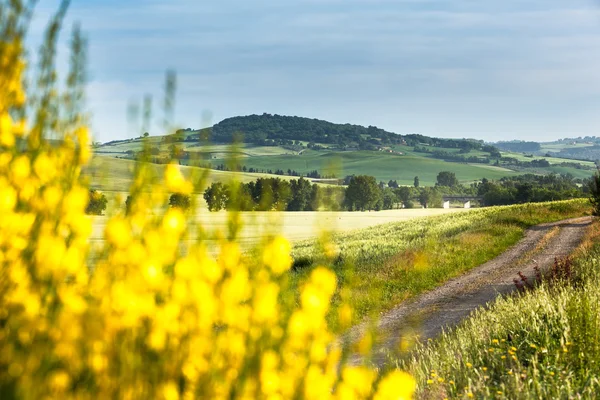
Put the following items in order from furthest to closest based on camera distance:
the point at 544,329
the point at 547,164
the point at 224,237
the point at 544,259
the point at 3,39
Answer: the point at 547,164
the point at 544,259
the point at 544,329
the point at 3,39
the point at 224,237

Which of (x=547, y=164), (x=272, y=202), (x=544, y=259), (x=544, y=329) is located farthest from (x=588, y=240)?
(x=547, y=164)

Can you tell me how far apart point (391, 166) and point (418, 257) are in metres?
131

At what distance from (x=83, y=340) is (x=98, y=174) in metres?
1.00

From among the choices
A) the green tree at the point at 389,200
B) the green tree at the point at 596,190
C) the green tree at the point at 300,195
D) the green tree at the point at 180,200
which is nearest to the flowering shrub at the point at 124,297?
the green tree at the point at 180,200

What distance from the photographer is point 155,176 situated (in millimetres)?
3109

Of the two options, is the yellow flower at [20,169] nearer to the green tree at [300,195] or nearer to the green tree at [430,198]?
the green tree at [300,195]

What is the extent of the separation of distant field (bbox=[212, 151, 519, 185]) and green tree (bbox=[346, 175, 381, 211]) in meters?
43.7

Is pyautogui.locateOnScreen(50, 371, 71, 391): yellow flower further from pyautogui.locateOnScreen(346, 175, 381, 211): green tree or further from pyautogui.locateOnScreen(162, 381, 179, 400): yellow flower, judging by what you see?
pyautogui.locateOnScreen(346, 175, 381, 211): green tree

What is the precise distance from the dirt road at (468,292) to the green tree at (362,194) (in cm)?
5311

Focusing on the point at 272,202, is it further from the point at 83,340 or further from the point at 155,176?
the point at 83,340

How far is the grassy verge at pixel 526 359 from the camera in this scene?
5.67m

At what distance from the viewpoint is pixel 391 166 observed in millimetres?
141750

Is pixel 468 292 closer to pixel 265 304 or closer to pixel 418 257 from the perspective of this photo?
pixel 418 257

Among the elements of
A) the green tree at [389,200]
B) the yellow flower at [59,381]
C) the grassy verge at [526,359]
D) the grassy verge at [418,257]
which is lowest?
the green tree at [389,200]
